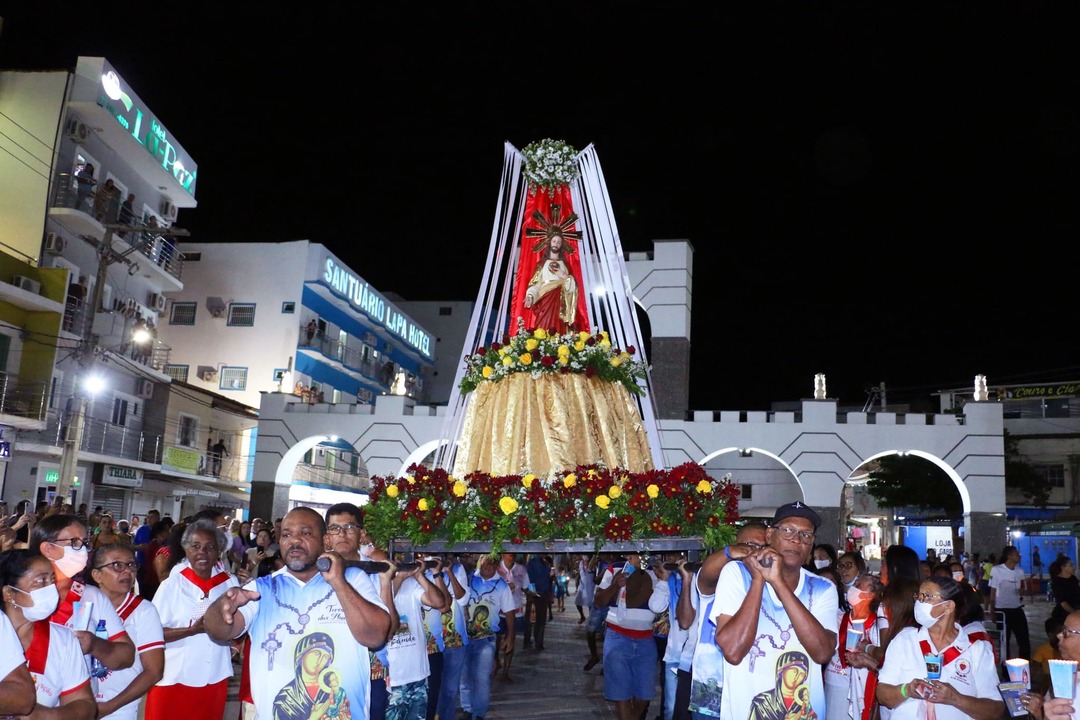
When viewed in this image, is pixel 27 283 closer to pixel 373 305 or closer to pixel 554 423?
pixel 554 423

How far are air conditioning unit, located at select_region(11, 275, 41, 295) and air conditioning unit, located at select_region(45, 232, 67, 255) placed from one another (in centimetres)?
157

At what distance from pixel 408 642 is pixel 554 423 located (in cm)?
306

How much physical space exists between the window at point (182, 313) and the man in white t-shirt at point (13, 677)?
127 feet

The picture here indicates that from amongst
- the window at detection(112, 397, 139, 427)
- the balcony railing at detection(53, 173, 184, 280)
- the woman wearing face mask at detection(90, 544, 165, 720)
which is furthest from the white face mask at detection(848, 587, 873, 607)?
the window at detection(112, 397, 139, 427)

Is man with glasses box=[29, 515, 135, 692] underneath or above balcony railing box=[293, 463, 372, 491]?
underneath

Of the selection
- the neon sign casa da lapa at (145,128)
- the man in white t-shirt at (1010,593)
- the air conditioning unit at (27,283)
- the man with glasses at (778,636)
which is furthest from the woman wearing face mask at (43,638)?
the neon sign casa da lapa at (145,128)

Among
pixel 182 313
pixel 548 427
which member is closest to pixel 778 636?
pixel 548 427

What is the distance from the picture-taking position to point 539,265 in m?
10.8

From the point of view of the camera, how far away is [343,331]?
44094 millimetres

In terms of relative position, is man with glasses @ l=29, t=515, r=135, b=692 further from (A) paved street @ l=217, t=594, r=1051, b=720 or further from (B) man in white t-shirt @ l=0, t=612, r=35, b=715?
(A) paved street @ l=217, t=594, r=1051, b=720

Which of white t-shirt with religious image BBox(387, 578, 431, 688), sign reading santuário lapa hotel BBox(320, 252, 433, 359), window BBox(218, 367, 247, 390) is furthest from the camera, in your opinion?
sign reading santuário lapa hotel BBox(320, 252, 433, 359)

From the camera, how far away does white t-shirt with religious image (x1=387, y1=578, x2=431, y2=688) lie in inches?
257

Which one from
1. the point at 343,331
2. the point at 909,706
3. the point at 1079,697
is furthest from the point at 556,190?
the point at 343,331

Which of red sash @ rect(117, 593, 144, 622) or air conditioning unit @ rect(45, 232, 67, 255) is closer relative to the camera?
red sash @ rect(117, 593, 144, 622)
